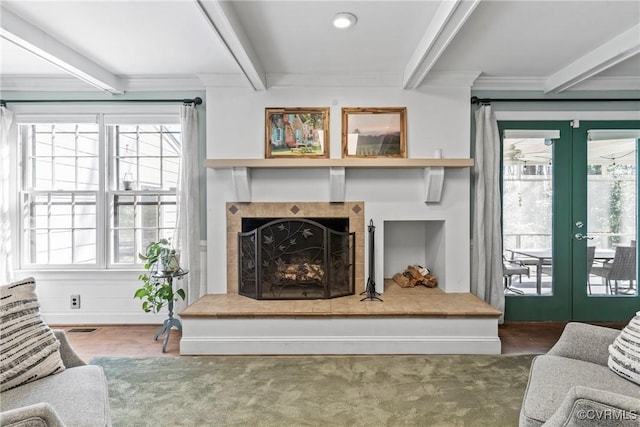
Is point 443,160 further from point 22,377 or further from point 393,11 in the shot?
point 22,377

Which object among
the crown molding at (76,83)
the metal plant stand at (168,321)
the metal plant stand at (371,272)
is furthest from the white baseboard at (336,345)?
the crown molding at (76,83)

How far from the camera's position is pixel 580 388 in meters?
1.13

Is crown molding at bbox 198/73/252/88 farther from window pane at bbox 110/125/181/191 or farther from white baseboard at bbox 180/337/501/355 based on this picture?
white baseboard at bbox 180/337/501/355

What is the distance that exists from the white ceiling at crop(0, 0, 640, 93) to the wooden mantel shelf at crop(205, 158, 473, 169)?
0.71 meters

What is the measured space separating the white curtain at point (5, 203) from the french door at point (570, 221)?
495 centimetres

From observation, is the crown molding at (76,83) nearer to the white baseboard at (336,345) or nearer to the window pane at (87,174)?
the window pane at (87,174)

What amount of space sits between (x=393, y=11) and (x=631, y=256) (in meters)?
3.48

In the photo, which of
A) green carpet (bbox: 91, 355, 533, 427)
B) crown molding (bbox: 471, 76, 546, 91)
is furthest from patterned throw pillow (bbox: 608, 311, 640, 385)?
crown molding (bbox: 471, 76, 546, 91)

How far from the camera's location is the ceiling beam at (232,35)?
1884mm

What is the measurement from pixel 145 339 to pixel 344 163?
2.40 metres

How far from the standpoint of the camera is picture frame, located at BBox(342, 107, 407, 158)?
322 cm

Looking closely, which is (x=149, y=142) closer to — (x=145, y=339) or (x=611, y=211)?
(x=145, y=339)

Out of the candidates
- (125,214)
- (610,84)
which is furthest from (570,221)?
(125,214)

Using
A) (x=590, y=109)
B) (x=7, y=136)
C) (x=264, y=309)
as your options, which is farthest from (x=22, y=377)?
(x=590, y=109)
